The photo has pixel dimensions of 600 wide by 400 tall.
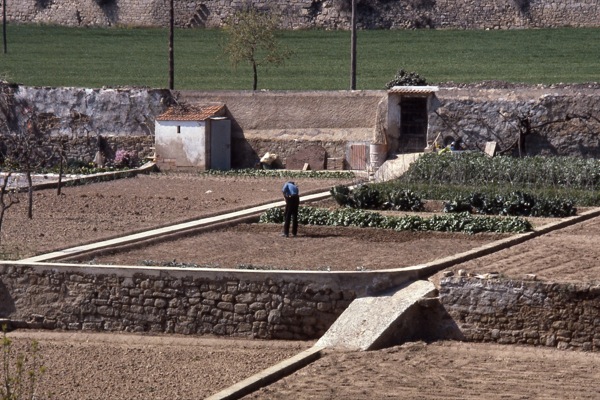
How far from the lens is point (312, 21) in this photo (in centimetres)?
5956

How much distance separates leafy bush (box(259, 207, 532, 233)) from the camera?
2622cm

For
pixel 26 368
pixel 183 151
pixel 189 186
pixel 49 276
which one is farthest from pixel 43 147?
pixel 26 368

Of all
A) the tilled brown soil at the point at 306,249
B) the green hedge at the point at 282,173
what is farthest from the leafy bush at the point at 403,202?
the green hedge at the point at 282,173

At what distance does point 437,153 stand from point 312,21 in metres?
25.3

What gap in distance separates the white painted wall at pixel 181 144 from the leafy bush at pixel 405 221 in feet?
35.7

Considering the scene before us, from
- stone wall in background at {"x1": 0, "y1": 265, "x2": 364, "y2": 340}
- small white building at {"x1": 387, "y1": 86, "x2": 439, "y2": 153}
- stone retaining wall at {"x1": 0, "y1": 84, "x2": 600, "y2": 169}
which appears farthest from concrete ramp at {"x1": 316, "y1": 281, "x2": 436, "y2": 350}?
small white building at {"x1": 387, "y1": 86, "x2": 439, "y2": 153}

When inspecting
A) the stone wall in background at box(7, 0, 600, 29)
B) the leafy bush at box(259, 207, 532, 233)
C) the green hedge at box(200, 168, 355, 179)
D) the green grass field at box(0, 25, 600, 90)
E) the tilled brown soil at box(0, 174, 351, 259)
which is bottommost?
the tilled brown soil at box(0, 174, 351, 259)

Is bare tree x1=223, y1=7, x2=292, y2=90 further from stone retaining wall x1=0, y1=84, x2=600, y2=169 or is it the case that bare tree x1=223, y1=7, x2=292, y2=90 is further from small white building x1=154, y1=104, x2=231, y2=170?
small white building x1=154, y1=104, x2=231, y2=170

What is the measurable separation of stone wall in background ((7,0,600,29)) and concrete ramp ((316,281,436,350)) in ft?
120

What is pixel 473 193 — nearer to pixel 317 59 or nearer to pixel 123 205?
pixel 123 205

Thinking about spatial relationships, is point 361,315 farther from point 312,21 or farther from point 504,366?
point 312,21

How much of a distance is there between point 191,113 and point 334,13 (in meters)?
20.2

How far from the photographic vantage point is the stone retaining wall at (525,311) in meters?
19.7

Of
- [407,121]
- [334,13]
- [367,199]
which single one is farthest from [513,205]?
[334,13]
